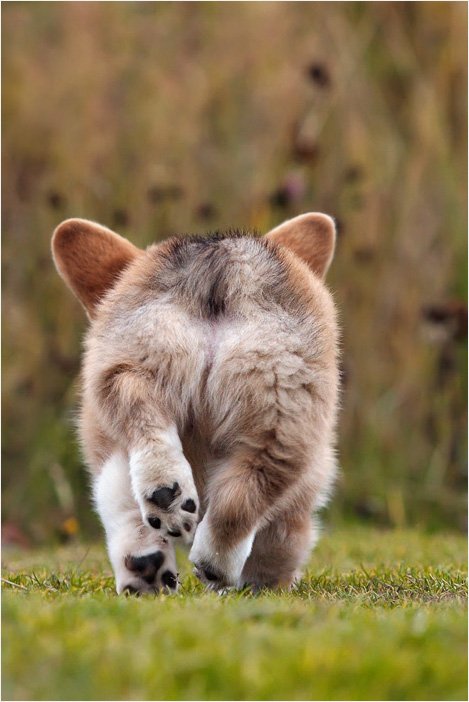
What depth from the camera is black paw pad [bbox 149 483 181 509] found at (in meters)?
3.28

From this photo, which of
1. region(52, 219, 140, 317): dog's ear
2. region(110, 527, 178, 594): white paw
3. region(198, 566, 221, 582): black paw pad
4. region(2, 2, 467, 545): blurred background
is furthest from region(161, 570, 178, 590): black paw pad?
region(2, 2, 467, 545): blurred background

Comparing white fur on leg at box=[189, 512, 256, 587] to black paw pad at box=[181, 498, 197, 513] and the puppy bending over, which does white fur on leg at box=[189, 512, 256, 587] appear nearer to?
the puppy bending over

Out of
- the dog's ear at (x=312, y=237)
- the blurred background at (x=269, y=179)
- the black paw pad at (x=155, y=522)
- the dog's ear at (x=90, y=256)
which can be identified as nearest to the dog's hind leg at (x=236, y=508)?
the black paw pad at (x=155, y=522)

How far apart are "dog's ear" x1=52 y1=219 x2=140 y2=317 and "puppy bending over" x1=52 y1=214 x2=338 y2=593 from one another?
590mm

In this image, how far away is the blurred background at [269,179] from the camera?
8.12 metres

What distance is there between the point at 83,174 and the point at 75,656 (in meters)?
6.65

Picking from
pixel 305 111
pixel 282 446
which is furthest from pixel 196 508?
pixel 305 111

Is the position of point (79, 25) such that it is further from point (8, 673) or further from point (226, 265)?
point (8, 673)

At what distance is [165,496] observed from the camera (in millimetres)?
3285

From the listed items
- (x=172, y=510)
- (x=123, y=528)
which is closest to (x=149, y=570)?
(x=123, y=528)

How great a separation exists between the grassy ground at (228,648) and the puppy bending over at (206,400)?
24cm

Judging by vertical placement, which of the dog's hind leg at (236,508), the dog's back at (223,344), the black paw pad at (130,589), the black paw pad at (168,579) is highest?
the dog's back at (223,344)

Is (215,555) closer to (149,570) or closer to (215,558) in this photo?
(215,558)

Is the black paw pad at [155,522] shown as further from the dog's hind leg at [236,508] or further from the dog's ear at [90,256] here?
the dog's ear at [90,256]
